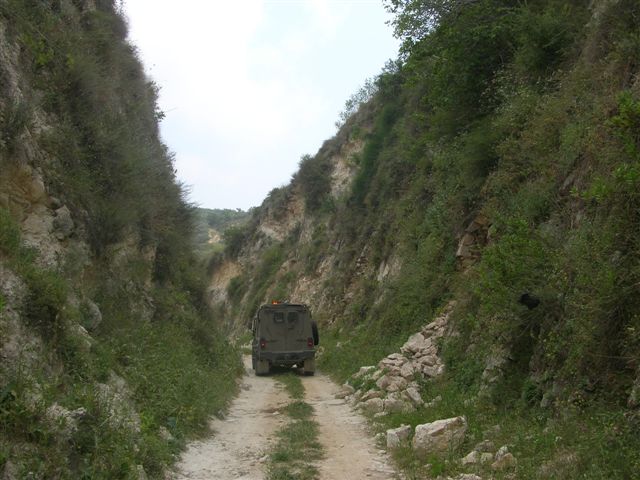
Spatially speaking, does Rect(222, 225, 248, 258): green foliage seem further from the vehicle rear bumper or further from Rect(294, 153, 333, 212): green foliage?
the vehicle rear bumper

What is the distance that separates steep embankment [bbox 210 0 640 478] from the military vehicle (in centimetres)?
110

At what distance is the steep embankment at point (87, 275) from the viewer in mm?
5754

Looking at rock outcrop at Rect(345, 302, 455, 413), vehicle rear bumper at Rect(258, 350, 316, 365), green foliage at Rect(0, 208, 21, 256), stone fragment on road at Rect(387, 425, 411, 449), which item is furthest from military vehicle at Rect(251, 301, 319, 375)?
green foliage at Rect(0, 208, 21, 256)

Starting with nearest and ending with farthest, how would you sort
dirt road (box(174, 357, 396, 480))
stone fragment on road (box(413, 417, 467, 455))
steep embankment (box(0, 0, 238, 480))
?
steep embankment (box(0, 0, 238, 480)) → dirt road (box(174, 357, 396, 480)) → stone fragment on road (box(413, 417, 467, 455))

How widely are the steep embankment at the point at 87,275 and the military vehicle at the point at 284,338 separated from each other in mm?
1094

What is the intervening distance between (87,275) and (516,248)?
25.0ft

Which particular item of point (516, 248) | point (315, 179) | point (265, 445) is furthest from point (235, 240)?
point (516, 248)

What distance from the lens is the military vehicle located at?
697 inches

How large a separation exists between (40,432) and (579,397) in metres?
5.43

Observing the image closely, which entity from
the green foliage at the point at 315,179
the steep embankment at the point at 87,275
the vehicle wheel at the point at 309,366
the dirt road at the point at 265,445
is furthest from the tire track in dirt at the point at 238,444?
the green foliage at the point at 315,179

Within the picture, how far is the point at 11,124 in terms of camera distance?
28.9ft

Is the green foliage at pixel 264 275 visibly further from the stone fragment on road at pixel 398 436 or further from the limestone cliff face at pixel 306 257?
the stone fragment on road at pixel 398 436

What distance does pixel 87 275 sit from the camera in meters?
10.7

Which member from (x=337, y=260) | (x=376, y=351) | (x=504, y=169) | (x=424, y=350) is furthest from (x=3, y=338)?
(x=337, y=260)
